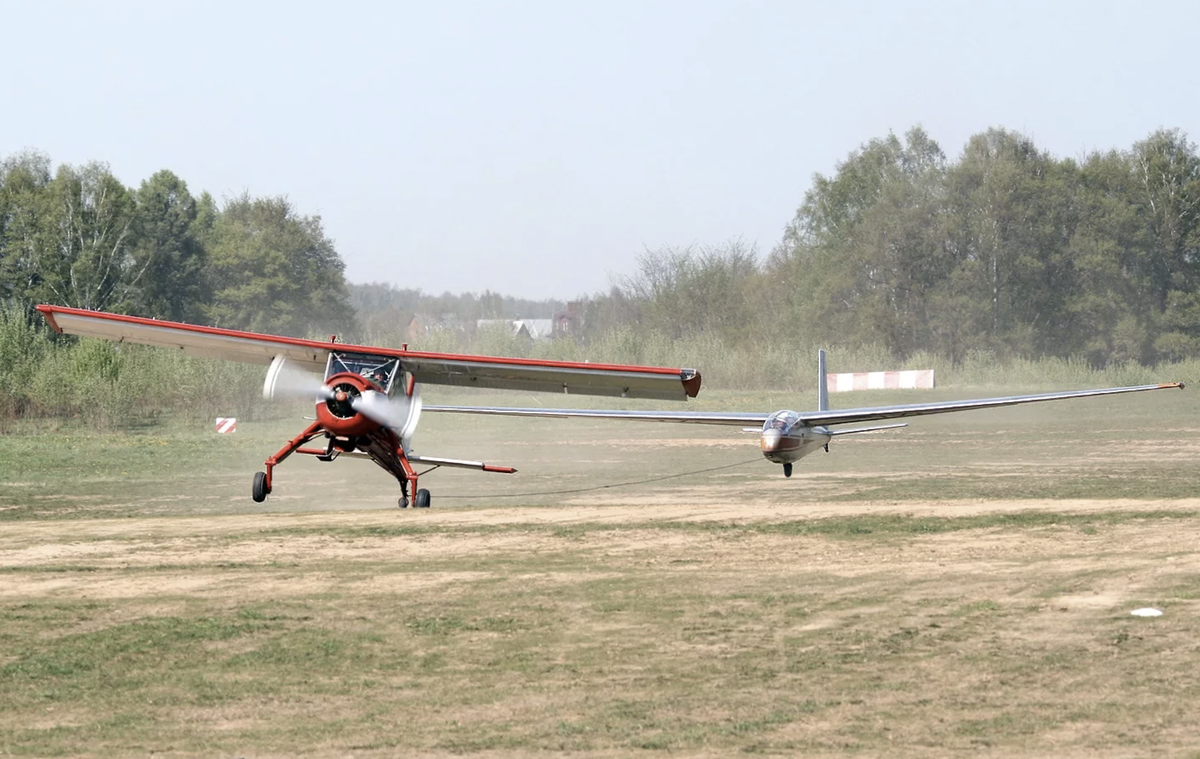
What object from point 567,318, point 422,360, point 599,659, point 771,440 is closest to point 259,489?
point 422,360

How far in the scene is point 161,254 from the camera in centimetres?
7262

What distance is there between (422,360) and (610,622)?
9.96 metres

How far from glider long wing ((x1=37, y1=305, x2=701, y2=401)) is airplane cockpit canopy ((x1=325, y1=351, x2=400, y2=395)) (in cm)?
9

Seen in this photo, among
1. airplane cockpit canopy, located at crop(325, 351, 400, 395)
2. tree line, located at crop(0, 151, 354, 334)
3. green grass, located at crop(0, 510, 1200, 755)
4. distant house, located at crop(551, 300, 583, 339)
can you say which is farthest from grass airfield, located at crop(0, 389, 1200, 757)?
distant house, located at crop(551, 300, 583, 339)

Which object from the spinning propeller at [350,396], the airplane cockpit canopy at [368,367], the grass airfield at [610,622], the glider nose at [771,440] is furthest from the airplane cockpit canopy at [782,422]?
the airplane cockpit canopy at [368,367]

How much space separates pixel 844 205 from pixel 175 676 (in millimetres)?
77739

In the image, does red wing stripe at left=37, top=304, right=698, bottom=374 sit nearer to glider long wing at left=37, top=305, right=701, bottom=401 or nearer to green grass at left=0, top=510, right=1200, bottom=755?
glider long wing at left=37, top=305, right=701, bottom=401

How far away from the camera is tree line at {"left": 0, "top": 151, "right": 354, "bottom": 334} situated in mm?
65250

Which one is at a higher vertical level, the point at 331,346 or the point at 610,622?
the point at 331,346

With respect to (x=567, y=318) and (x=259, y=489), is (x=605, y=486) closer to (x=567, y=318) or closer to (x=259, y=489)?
(x=259, y=489)

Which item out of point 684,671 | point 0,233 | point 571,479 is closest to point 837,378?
point 571,479

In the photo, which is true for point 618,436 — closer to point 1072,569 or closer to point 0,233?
point 1072,569

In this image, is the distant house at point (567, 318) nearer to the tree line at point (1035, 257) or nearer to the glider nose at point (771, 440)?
the tree line at point (1035, 257)

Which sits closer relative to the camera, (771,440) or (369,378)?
(369,378)
